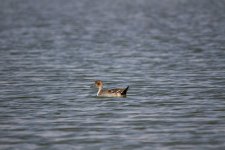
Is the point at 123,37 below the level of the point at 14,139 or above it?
above

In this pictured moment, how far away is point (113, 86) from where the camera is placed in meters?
28.4

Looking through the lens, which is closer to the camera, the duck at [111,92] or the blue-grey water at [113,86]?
the blue-grey water at [113,86]

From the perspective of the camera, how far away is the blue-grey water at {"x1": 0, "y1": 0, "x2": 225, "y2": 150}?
1889cm

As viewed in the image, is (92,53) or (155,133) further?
(92,53)

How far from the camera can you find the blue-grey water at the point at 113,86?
1889cm

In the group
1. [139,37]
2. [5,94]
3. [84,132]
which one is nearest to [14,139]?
[84,132]

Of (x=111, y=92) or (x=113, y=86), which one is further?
(x=113, y=86)

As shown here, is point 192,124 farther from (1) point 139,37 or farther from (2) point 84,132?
(1) point 139,37

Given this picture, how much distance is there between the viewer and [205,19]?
220 feet

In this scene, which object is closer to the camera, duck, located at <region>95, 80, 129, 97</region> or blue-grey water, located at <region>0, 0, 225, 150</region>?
blue-grey water, located at <region>0, 0, 225, 150</region>

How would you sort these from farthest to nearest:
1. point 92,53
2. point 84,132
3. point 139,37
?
point 139,37
point 92,53
point 84,132

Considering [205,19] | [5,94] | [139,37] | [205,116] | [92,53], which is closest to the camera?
[205,116]

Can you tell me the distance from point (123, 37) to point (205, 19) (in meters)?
18.4

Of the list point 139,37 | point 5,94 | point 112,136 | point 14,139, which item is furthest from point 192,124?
point 139,37
